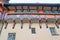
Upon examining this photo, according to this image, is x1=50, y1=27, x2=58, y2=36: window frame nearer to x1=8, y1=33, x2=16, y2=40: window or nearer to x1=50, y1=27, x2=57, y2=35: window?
x1=50, y1=27, x2=57, y2=35: window

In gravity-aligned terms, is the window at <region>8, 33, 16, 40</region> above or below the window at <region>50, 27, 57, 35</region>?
below

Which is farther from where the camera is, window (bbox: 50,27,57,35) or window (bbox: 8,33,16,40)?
window (bbox: 50,27,57,35)

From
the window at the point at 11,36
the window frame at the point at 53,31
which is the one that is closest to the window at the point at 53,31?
the window frame at the point at 53,31

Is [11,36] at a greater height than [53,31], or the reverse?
[53,31]

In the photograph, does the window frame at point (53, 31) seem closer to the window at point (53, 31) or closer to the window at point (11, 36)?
the window at point (53, 31)

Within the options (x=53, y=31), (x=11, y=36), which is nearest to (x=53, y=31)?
(x=53, y=31)

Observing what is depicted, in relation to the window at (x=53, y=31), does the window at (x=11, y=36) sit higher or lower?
lower

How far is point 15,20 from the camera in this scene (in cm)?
1097

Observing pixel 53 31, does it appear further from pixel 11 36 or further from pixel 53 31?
pixel 11 36

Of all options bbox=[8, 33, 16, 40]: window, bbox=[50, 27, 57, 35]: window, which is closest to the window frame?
bbox=[50, 27, 57, 35]: window

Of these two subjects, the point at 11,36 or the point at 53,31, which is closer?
the point at 11,36

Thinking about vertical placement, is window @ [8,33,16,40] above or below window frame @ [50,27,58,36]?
below

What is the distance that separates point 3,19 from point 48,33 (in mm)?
4709

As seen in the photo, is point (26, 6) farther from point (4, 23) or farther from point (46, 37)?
point (46, 37)
